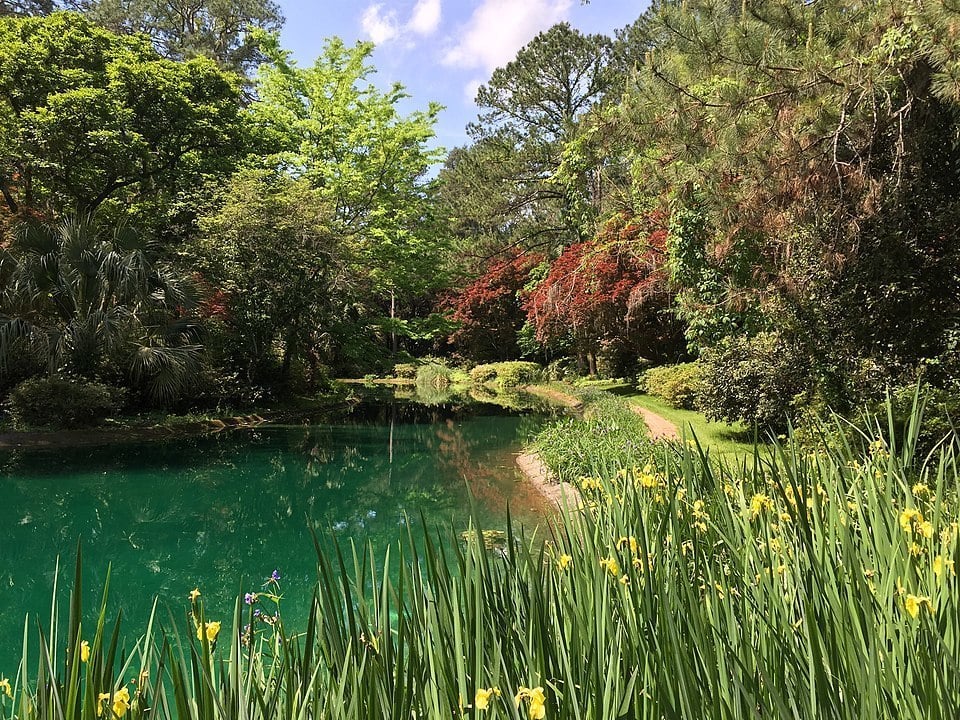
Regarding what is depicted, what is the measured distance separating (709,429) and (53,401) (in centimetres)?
1075

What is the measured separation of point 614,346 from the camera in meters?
19.1

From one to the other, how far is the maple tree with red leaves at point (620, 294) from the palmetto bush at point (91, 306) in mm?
9587

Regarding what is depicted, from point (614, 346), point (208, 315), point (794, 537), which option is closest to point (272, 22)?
point (208, 315)

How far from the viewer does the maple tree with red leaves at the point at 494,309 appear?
2541 cm

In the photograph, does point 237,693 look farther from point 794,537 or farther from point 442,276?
point 442,276

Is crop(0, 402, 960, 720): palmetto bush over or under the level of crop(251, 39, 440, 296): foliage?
under

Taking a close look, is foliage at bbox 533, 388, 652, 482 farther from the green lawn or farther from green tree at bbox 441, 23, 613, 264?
green tree at bbox 441, 23, 613, 264

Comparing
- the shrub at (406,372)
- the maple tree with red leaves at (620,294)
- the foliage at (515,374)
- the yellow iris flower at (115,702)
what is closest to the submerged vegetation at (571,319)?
the yellow iris flower at (115,702)

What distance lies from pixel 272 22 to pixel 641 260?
68.8 feet

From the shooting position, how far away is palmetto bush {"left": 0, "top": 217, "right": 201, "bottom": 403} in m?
10.7

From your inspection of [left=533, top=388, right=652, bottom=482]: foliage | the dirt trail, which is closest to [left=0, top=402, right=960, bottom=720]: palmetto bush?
[left=533, top=388, right=652, bottom=482]: foliage

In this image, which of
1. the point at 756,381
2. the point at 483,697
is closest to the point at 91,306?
the point at 756,381

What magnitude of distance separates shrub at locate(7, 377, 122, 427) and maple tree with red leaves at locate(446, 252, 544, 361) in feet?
49.0

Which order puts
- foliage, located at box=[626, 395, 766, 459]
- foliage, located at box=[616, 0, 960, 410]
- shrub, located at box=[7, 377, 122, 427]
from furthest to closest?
shrub, located at box=[7, 377, 122, 427] → foliage, located at box=[626, 395, 766, 459] → foliage, located at box=[616, 0, 960, 410]
